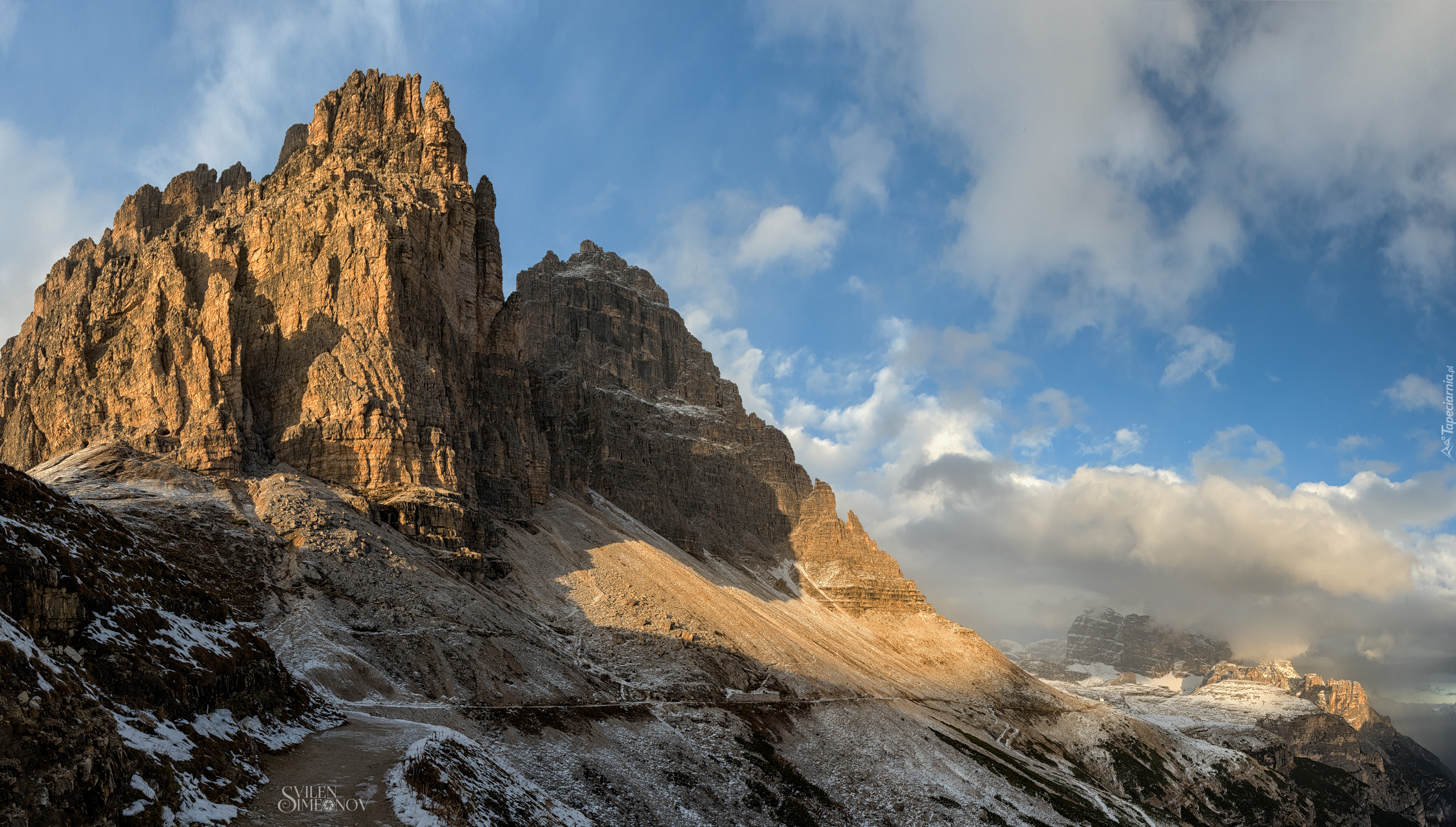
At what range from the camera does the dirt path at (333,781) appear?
21.7m

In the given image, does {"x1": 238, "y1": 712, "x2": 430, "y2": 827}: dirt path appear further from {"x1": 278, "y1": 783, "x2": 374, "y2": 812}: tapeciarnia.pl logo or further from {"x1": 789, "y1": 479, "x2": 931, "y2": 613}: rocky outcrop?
{"x1": 789, "y1": 479, "x2": 931, "y2": 613}: rocky outcrop


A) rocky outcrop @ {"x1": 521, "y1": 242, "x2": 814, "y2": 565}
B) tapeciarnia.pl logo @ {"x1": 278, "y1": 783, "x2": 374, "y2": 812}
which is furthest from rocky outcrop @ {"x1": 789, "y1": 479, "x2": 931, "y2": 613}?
tapeciarnia.pl logo @ {"x1": 278, "y1": 783, "x2": 374, "y2": 812}

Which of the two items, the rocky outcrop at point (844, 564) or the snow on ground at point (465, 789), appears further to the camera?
the rocky outcrop at point (844, 564)

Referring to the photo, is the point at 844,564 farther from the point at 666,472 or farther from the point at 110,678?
the point at 110,678

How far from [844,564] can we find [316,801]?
155866mm

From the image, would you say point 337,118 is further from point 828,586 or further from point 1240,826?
point 1240,826

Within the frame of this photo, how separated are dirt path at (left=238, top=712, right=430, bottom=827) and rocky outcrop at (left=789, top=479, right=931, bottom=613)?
136 meters

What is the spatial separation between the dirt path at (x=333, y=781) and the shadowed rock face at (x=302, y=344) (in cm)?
4752

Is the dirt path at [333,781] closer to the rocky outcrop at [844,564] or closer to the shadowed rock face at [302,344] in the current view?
the shadowed rock face at [302,344]

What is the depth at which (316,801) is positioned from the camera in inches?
917

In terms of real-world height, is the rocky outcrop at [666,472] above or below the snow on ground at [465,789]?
above

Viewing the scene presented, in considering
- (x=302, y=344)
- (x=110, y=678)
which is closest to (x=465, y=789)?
(x=110, y=678)

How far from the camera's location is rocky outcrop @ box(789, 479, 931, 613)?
6486 inches

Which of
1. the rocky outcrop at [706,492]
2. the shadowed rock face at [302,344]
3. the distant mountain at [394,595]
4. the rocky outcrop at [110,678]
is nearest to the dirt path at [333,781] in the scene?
the distant mountain at [394,595]
